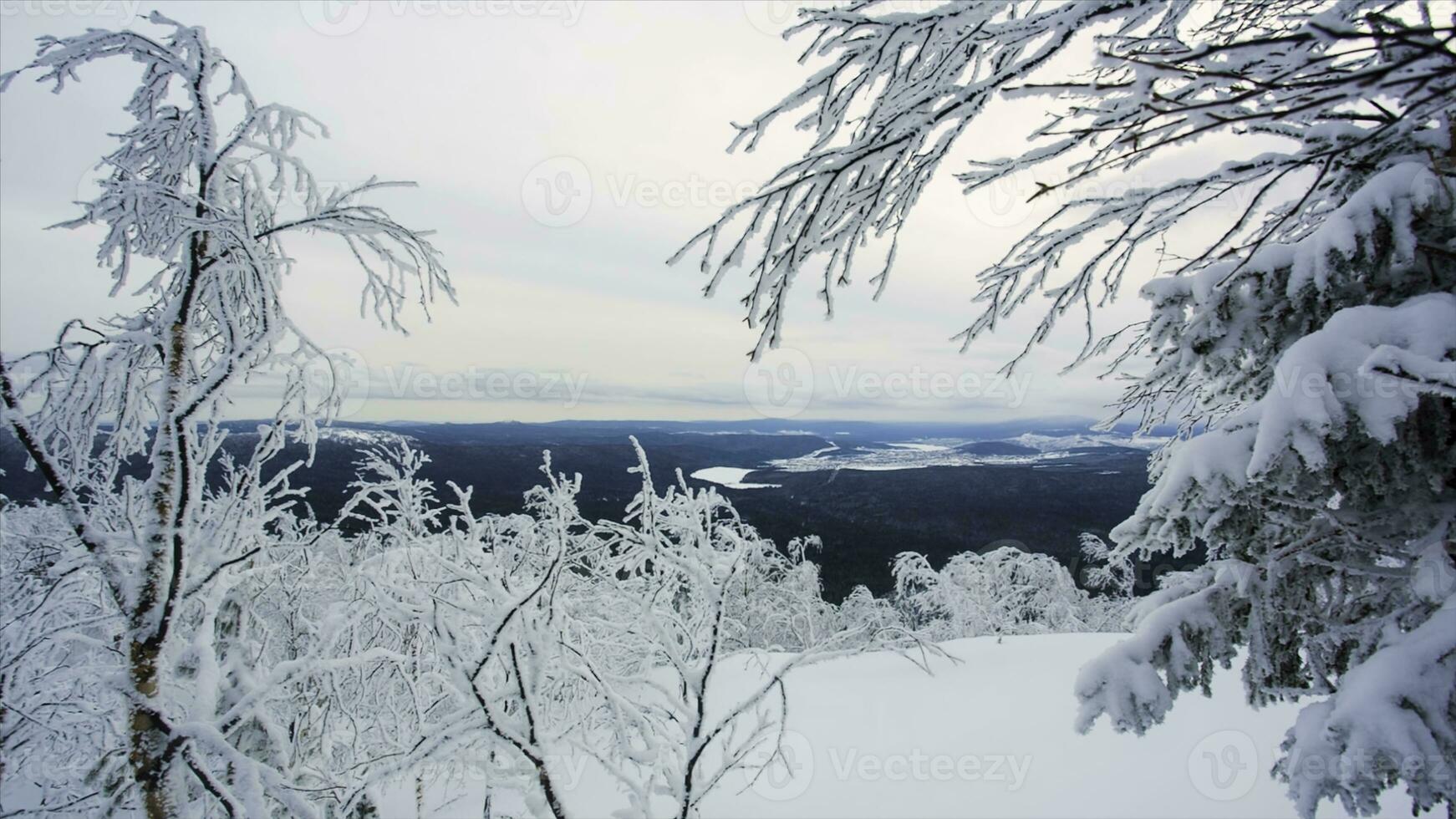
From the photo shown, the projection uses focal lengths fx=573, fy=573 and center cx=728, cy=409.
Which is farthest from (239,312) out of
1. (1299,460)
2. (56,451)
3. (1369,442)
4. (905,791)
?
(905,791)

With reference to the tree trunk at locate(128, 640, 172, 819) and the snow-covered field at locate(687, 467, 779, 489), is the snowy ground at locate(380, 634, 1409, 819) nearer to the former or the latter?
the tree trunk at locate(128, 640, 172, 819)

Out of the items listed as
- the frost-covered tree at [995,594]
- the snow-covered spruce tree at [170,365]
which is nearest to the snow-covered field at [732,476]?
the frost-covered tree at [995,594]

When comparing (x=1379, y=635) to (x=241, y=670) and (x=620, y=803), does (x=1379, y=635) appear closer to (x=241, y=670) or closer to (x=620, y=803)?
(x=241, y=670)

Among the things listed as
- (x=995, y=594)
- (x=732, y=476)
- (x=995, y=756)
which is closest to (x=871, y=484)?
(x=732, y=476)

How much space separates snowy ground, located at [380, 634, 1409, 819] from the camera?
16.0ft

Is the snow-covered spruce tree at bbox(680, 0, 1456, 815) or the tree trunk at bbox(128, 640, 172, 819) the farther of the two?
the tree trunk at bbox(128, 640, 172, 819)

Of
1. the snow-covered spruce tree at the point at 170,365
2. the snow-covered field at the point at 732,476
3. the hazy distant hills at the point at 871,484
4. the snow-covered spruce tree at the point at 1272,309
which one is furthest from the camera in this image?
the snow-covered field at the point at 732,476

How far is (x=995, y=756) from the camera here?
579 centimetres

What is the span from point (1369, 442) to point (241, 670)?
5.74 m

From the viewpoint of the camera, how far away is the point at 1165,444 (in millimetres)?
4250

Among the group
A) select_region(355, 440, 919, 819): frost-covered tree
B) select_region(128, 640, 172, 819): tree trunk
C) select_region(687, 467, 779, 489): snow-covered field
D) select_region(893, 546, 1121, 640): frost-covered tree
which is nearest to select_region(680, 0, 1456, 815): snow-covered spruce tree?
select_region(355, 440, 919, 819): frost-covered tree

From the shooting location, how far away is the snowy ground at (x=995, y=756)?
4.89m

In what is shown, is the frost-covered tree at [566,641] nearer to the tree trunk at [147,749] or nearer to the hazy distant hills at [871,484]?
the tree trunk at [147,749]

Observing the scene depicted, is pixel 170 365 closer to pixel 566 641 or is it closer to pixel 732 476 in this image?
pixel 566 641
